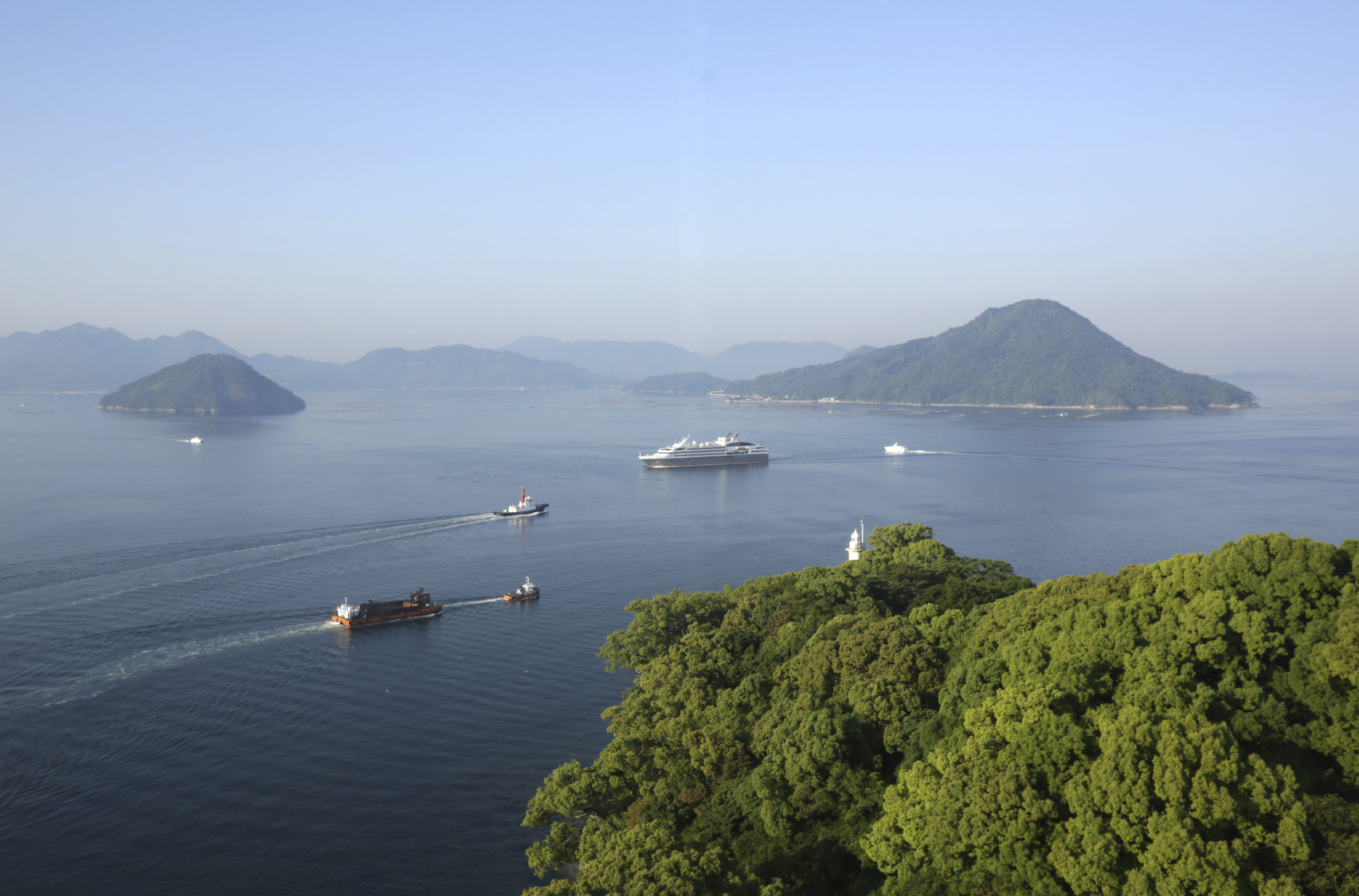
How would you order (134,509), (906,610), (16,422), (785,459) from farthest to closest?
(16,422)
(785,459)
(134,509)
(906,610)

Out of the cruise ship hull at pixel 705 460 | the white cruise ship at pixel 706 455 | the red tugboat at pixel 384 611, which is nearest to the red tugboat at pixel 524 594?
the red tugboat at pixel 384 611

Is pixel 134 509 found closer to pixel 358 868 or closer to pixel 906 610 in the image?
pixel 358 868

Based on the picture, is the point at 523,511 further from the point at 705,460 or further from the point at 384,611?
the point at 705,460

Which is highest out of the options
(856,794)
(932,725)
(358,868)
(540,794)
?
(932,725)

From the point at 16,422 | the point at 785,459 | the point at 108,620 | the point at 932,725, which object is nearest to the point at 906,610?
the point at 932,725

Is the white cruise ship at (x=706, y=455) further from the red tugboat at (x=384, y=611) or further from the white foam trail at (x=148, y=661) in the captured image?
the white foam trail at (x=148, y=661)

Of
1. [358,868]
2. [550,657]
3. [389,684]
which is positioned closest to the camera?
[358,868]

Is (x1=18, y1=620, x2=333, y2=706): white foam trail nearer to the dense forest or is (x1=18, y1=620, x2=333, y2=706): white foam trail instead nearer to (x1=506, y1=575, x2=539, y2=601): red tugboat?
(x1=506, y1=575, x2=539, y2=601): red tugboat

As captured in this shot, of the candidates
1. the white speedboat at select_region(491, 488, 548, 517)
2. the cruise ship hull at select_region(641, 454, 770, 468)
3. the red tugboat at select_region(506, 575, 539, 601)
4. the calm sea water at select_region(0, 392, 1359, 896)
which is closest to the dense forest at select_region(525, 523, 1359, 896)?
the calm sea water at select_region(0, 392, 1359, 896)

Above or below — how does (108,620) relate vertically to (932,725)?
below
